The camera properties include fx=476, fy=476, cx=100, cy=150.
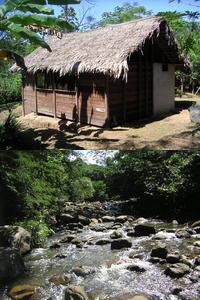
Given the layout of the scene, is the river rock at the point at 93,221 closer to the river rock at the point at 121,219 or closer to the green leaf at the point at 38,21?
A: the river rock at the point at 121,219

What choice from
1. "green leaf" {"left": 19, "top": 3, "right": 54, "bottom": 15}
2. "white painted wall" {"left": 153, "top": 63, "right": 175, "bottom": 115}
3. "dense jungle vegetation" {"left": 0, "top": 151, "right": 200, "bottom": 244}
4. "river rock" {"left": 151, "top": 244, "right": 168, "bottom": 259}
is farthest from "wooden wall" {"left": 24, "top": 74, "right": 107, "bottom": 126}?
"river rock" {"left": 151, "top": 244, "right": 168, "bottom": 259}

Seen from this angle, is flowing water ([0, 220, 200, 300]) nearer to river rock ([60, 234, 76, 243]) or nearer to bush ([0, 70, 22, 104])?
river rock ([60, 234, 76, 243])

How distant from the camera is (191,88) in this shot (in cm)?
347

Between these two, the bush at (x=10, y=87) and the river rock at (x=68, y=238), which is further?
the bush at (x=10, y=87)

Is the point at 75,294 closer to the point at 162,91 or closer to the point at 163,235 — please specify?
the point at 163,235

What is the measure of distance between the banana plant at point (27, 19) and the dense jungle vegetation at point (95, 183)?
54 centimetres

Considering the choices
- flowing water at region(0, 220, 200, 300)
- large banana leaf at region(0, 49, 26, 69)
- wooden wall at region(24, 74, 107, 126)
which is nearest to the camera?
flowing water at region(0, 220, 200, 300)

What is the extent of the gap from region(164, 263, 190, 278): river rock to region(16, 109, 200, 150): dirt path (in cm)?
108

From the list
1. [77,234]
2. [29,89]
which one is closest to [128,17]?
[29,89]

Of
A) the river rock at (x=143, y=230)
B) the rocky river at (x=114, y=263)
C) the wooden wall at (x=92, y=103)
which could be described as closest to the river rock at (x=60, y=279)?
the rocky river at (x=114, y=263)

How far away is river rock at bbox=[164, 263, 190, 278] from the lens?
1.81m

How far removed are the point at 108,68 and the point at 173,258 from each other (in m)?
1.37

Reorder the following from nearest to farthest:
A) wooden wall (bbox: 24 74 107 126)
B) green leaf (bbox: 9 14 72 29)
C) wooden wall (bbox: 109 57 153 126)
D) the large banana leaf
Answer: green leaf (bbox: 9 14 72 29) → the large banana leaf → wooden wall (bbox: 24 74 107 126) → wooden wall (bbox: 109 57 153 126)

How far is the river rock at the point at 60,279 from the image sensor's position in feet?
6.18
